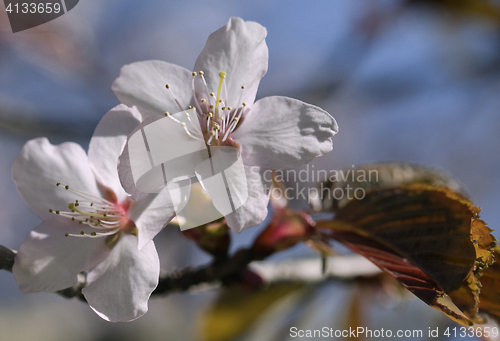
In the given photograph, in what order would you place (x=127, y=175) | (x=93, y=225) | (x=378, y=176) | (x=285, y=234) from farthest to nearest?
(x=378, y=176)
(x=285, y=234)
(x=93, y=225)
(x=127, y=175)

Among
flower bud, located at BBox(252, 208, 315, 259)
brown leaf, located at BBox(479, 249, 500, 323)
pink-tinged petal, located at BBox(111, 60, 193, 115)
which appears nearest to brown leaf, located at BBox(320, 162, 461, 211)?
flower bud, located at BBox(252, 208, 315, 259)

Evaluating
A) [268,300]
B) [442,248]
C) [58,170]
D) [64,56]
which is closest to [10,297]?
[64,56]

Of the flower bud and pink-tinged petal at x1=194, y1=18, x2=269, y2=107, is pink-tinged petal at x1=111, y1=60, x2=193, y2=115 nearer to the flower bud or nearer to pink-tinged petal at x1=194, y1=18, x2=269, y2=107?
pink-tinged petal at x1=194, y1=18, x2=269, y2=107

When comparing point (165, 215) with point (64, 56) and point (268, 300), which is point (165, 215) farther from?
point (64, 56)

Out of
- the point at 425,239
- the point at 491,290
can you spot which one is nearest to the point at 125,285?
the point at 425,239

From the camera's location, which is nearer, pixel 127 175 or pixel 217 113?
pixel 127 175

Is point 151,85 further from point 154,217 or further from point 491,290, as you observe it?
point 491,290
